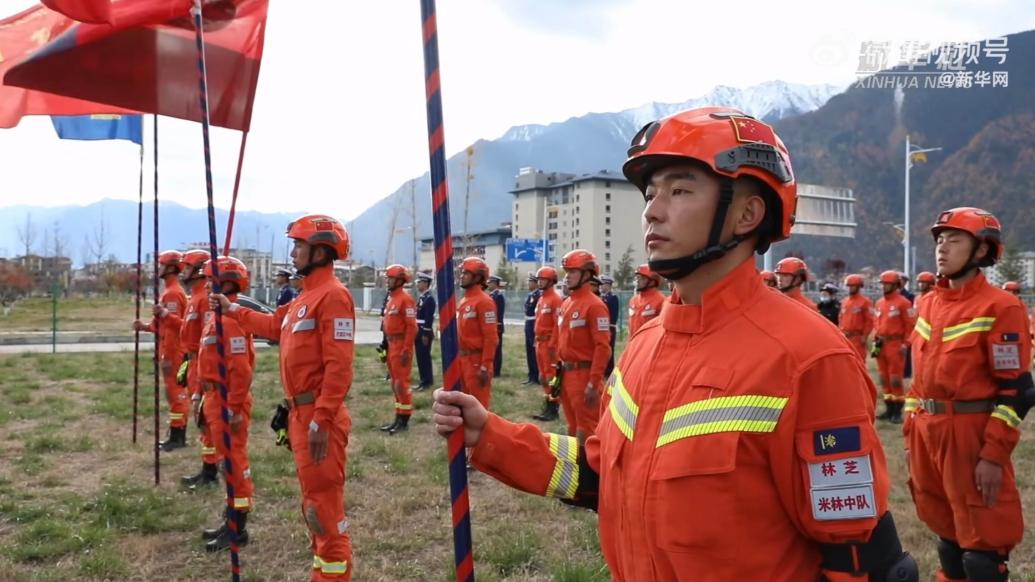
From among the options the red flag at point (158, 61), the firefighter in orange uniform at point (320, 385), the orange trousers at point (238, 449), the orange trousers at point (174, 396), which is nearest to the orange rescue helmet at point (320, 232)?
the firefighter in orange uniform at point (320, 385)

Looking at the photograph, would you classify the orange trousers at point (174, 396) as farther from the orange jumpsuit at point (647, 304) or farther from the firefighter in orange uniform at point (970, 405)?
the firefighter in orange uniform at point (970, 405)

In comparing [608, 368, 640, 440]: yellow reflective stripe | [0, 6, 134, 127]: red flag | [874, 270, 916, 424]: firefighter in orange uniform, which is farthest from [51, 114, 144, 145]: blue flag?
[874, 270, 916, 424]: firefighter in orange uniform

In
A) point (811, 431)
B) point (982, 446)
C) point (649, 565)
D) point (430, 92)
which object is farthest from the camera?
point (982, 446)

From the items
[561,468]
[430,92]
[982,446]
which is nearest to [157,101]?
[430,92]

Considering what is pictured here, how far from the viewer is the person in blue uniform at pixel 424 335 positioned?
16.3 meters

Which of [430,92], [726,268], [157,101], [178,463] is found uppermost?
[157,101]

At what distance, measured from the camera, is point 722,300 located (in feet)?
6.78

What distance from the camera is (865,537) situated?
1843mm

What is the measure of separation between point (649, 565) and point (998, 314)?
150 inches

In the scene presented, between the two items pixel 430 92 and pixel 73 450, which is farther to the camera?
pixel 73 450

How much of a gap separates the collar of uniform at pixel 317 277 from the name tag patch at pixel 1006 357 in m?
4.76

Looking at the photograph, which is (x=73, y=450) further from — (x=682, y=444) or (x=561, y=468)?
(x=682, y=444)

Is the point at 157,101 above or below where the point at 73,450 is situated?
above

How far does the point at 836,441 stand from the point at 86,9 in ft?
16.8
